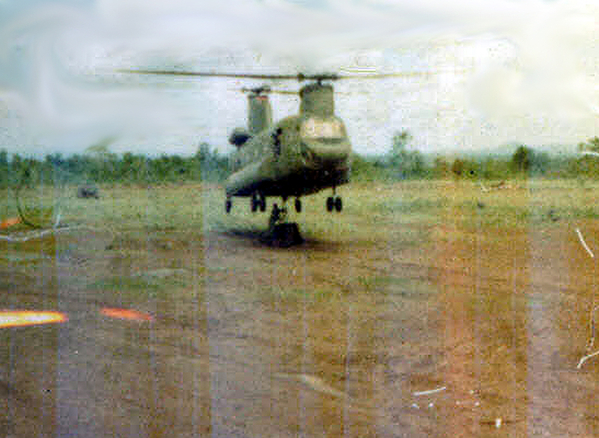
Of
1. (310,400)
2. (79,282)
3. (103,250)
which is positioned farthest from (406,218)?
(310,400)

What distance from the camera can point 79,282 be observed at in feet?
45.0

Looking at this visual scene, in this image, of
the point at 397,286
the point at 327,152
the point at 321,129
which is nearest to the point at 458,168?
the point at 321,129

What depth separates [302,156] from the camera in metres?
17.6

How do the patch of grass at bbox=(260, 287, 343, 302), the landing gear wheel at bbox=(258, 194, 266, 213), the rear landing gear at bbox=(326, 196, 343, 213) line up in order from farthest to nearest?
1. the landing gear wheel at bbox=(258, 194, 266, 213)
2. the rear landing gear at bbox=(326, 196, 343, 213)
3. the patch of grass at bbox=(260, 287, 343, 302)

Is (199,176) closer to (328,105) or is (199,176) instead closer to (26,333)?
(328,105)

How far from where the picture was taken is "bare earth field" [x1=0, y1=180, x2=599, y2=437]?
21.4 feet

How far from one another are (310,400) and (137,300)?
6075mm

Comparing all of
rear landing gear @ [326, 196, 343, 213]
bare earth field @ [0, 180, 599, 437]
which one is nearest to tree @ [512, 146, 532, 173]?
bare earth field @ [0, 180, 599, 437]

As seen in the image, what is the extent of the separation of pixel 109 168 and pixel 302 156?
81.0 ft

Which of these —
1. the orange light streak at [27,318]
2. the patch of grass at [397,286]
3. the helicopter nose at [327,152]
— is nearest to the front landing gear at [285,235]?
the helicopter nose at [327,152]

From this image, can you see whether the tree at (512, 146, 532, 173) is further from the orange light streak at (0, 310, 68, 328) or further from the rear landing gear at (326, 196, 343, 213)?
the orange light streak at (0, 310, 68, 328)

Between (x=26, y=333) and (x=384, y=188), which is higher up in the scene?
(x=384, y=188)

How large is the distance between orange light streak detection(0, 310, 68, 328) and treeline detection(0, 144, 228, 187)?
6163 mm

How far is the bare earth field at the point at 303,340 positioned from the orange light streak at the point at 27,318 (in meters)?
0.34
